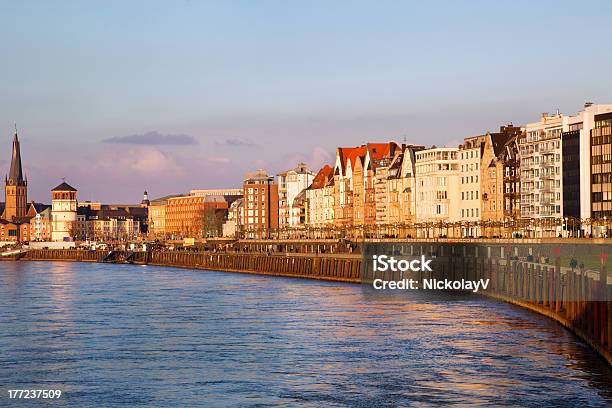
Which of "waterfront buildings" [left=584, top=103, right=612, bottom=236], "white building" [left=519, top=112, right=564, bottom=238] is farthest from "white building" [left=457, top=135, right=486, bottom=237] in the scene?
"waterfront buildings" [left=584, top=103, right=612, bottom=236]

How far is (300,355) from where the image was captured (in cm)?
5394

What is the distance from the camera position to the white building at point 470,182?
181 m

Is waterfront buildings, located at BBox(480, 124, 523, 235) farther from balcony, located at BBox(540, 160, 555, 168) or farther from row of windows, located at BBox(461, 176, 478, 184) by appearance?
balcony, located at BBox(540, 160, 555, 168)

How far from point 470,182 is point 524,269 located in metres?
109

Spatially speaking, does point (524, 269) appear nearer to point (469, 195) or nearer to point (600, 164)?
point (600, 164)

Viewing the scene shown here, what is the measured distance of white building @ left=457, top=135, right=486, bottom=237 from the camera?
181 meters

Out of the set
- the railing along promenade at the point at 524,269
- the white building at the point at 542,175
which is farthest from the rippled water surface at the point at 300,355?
the white building at the point at 542,175

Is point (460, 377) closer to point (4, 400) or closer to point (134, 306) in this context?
point (4, 400)

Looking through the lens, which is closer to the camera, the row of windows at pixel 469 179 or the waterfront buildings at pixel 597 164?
the waterfront buildings at pixel 597 164

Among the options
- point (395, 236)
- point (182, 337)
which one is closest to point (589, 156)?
point (395, 236)

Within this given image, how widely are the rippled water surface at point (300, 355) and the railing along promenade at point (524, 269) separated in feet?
3.75

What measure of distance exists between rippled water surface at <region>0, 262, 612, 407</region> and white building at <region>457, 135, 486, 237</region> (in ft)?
318

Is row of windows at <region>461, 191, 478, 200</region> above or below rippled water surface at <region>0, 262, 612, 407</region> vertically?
above

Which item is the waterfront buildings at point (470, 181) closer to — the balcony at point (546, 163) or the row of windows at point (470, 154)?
the row of windows at point (470, 154)
